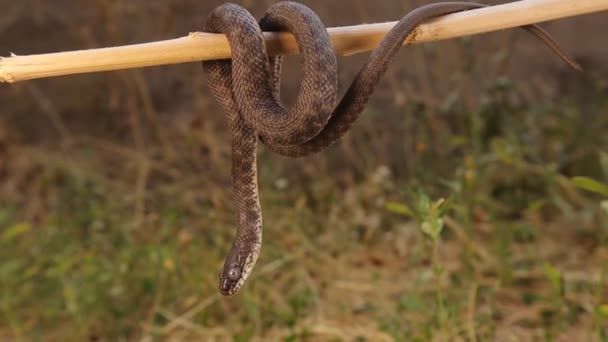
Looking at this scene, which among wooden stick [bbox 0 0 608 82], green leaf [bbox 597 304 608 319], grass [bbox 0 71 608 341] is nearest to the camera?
wooden stick [bbox 0 0 608 82]

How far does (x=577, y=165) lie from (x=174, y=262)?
2.06 meters

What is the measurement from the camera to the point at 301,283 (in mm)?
3428

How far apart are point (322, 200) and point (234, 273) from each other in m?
1.97

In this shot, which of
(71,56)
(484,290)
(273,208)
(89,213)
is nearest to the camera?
(71,56)

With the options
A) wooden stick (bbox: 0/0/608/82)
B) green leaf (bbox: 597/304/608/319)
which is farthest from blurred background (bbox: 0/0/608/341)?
wooden stick (bbox: 0/0/608/82)

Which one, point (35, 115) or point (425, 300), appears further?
point (35, 115)

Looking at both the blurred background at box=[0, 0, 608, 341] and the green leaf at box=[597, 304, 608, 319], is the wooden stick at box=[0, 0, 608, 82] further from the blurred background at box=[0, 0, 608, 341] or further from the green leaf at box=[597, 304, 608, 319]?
the green leaf at box=[597, 304, 608, 319]

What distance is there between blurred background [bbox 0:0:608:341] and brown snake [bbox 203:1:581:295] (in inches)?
19.6

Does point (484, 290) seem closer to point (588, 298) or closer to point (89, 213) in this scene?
point (588, 298)

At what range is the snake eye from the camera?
2.25 m

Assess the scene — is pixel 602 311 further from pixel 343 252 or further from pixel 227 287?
pixel 343 252

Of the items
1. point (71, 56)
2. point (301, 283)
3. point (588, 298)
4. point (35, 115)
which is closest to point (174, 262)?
point (301, 283)

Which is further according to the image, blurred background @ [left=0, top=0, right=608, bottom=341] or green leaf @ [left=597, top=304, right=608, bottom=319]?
blurred background @ [left=0, top=0, right=608, bottom=341]

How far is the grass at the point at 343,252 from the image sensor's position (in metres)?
3.13
